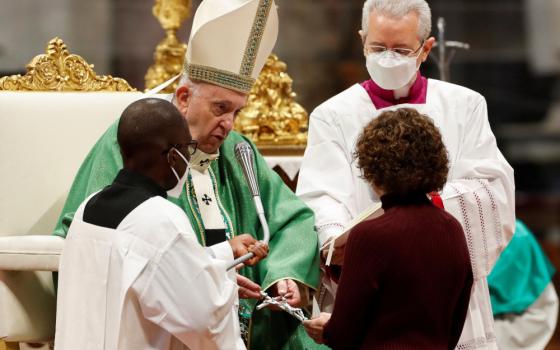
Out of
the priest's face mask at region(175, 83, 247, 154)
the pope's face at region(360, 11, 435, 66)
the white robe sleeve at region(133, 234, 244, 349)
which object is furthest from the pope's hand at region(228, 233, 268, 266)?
the pope's face at region(360, 11, 435, 66)

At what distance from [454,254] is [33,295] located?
1.59 metres

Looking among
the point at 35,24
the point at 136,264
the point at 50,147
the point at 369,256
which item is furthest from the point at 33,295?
the point at 35,24

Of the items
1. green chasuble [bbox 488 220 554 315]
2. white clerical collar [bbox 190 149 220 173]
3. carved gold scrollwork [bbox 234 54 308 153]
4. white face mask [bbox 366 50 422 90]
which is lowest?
green chasuble [bbox 488 220 554 315]

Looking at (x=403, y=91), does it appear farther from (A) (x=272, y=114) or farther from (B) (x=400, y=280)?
(A) (x=272, y=114)

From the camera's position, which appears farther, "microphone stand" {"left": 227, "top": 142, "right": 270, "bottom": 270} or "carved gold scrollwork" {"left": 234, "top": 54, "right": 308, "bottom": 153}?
"carved gold scrollwork" {"left": 234, "top": 54, "right": 308, "bottom": 153}

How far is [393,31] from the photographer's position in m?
4.38

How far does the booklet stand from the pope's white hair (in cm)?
71

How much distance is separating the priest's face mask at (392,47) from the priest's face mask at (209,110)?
48cm

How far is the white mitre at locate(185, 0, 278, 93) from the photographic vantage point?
441cm

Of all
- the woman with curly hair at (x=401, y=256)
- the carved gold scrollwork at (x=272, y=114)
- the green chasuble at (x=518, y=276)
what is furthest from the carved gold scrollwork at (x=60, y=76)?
the green chasuble at (x=518, y=276)

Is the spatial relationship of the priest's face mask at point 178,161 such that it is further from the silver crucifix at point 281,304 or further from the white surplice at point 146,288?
the silver crucifix at point 281,304

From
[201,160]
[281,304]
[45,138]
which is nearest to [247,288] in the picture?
[281,304]

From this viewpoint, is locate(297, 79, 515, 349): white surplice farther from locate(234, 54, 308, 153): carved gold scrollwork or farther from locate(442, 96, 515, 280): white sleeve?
locate(234, 54, 308, 153): carved gold scrollwork

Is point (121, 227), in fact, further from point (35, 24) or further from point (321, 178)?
point (35, 24)
